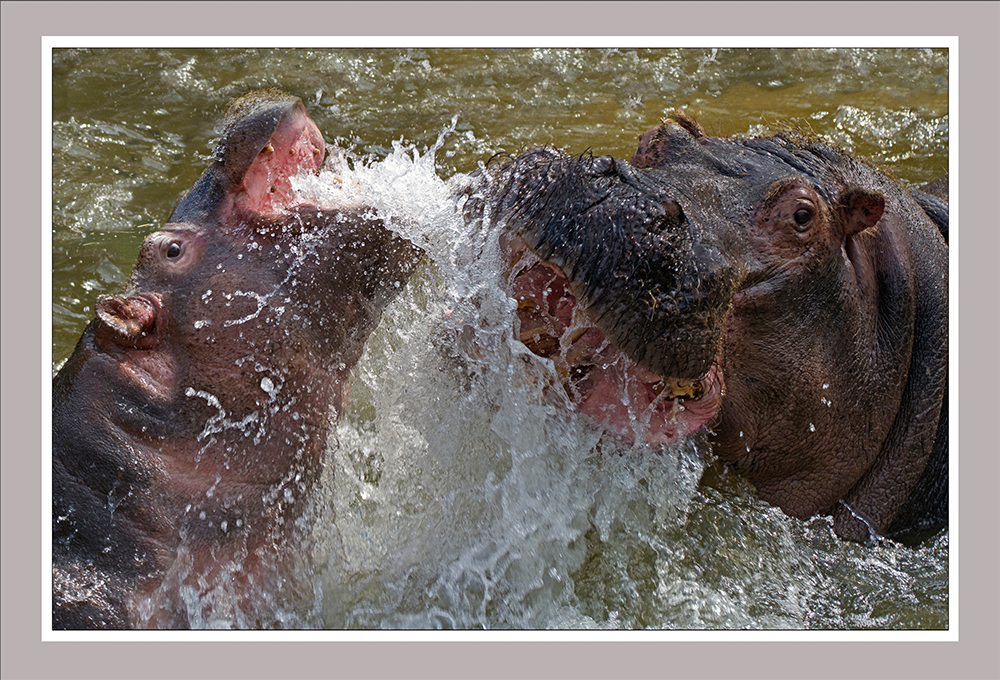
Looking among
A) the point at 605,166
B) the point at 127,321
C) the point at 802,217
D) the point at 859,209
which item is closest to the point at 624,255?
the point at 605,166

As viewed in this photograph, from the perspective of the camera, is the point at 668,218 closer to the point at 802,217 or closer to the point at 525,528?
the point at 802,217

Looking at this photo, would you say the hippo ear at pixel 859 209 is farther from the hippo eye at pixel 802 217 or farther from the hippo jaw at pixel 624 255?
the hippo jaw at pixel 624 255

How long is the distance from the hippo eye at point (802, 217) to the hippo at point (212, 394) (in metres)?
1.28

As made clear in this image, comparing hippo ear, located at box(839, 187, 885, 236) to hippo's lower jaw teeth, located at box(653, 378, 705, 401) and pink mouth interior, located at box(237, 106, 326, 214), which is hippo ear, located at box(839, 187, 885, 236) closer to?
hippo's lower jaw teeth, located at box(653, 378, 705, 401)

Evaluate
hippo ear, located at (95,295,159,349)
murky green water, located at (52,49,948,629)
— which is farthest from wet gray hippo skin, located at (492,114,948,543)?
hippo ear, located at (95,295,159,349)

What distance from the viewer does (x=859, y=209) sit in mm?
3121

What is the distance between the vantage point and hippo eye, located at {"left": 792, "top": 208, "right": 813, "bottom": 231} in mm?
2971

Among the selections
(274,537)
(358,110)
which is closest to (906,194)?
(274,537)

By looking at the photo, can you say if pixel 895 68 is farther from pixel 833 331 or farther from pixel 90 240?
pixel 90 240

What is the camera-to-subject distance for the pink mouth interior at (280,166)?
3033 mm

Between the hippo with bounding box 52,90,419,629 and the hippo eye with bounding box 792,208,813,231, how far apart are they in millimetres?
1279

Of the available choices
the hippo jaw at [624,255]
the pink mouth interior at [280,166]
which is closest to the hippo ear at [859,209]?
the hippo jaw at [624,255]

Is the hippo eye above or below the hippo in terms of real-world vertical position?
above

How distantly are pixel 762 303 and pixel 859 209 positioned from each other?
47 cm
